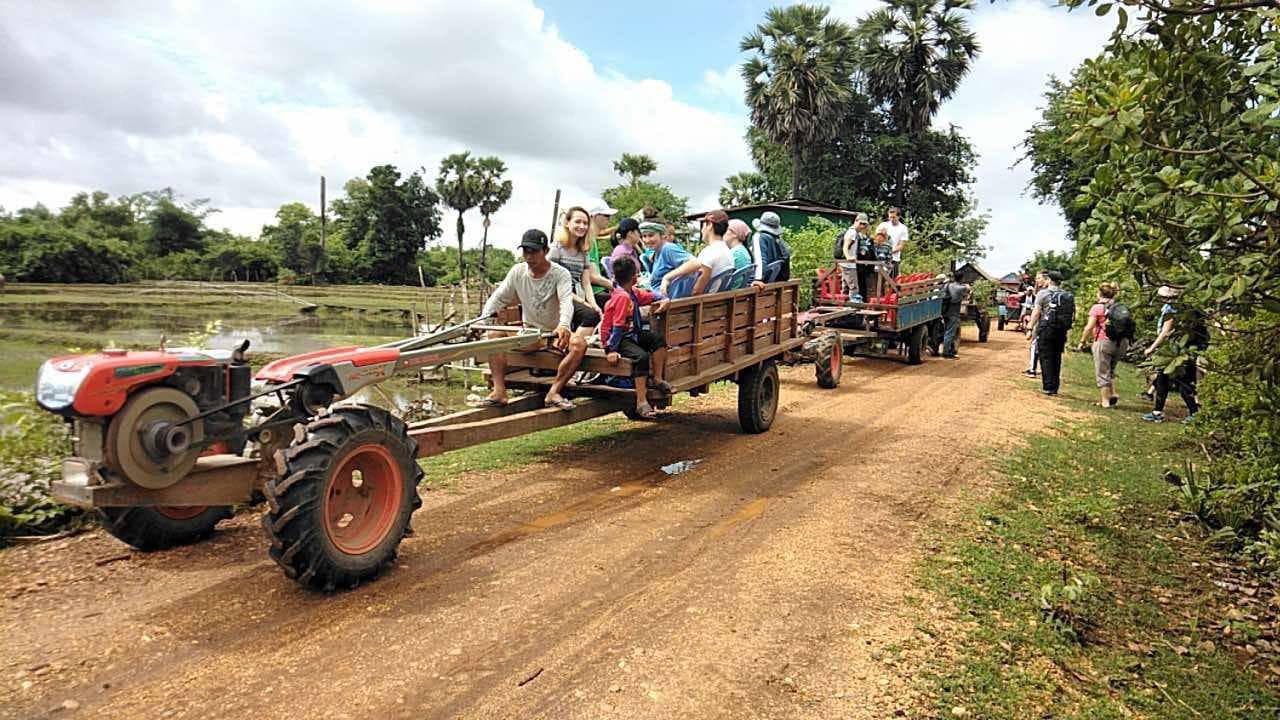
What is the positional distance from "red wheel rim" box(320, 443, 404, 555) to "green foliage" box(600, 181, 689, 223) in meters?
39.5

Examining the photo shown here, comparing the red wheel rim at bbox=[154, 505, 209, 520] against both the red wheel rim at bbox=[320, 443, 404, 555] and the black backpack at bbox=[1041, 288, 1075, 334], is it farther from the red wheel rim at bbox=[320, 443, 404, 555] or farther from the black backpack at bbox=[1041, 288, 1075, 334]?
the black backpack at bbox=[1041, 288, 1075, 334]

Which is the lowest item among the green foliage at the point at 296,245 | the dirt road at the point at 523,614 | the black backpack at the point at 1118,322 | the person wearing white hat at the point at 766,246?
the dirt road at the point at 523,614

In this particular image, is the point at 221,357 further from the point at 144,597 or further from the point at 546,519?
the point at 546,519

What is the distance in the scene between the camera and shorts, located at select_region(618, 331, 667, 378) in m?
6.71

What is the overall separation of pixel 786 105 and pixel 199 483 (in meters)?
37.9

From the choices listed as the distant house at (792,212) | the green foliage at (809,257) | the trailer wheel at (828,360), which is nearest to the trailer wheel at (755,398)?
the trailer wheel at (828,360)

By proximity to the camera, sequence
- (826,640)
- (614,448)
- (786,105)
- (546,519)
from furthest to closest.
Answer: (786,105) < (614,448) < (546,519) < (826,640)

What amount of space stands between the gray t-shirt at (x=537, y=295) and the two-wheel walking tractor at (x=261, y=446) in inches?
41.6

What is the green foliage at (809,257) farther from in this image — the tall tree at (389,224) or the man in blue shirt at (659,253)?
the tall tree at (389,224)

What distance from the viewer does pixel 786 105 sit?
38.6 metres

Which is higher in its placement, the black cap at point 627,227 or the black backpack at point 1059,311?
the black cap at point 627,227

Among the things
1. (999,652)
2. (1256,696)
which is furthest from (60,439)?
(1256,696)

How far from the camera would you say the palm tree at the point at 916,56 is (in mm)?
39375

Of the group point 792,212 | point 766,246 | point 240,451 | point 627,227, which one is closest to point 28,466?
point 240,451
